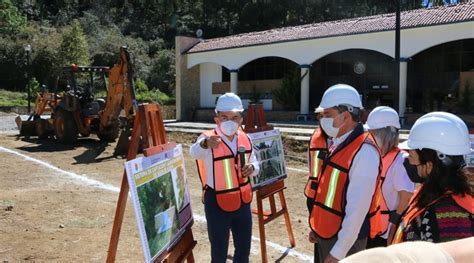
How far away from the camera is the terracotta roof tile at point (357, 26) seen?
1894cm

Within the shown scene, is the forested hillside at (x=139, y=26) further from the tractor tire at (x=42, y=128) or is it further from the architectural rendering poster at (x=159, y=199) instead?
the architectural rendering poster at (x=159, y=199)

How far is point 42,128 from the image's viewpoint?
17656mm

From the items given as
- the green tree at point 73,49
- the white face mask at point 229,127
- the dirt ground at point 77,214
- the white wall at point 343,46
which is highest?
the green tree at point 73,49

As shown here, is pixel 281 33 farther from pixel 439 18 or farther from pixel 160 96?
pixel 160 96

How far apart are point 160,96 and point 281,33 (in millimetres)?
17984

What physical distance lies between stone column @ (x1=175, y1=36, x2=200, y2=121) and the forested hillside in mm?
10630

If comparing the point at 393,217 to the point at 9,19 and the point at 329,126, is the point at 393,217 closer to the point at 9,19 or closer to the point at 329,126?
the point at 329,126

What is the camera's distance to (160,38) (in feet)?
188

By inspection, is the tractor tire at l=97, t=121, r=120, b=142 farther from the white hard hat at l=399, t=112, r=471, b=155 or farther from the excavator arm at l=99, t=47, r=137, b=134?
the white hard hat at l=399, t=112, r=471, b=155

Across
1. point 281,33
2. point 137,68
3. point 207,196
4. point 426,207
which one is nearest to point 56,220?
point 207,196

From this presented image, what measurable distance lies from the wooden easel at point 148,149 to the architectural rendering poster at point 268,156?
5.49 feet

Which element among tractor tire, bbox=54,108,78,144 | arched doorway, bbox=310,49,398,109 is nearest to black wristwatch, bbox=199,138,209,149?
tractor tire, bbox=54,108,78,144

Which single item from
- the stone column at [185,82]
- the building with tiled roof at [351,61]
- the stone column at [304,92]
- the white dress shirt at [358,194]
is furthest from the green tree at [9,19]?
the white dress shirt at [358,194]

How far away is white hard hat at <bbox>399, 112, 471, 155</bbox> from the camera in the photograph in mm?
2090
